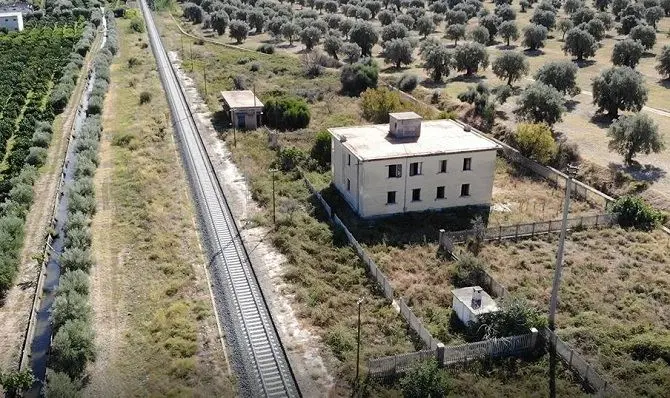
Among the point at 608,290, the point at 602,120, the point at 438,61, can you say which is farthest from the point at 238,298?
the point at 438,61

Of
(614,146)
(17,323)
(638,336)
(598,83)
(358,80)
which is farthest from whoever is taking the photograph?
(358,80)

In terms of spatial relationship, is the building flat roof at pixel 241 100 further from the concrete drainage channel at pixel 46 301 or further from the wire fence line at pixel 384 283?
A: the wire fence line at pixel 384 283

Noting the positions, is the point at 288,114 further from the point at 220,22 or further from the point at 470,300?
the point at 220,22

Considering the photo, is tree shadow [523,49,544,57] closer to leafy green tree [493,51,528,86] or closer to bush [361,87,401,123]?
leafy green tree [493,51,528,86]

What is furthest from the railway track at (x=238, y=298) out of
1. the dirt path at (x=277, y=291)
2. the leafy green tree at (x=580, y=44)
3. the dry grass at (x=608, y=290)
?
the leafy green tree at (x=580, y=44)

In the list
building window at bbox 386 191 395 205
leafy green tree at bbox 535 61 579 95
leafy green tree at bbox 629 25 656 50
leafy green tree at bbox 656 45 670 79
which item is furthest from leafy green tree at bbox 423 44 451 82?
building window at bbox 386 191 395 205

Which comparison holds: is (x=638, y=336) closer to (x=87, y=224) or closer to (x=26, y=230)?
(x=87, y=224)

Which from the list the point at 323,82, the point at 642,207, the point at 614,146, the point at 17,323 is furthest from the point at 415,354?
the point at 323,82
